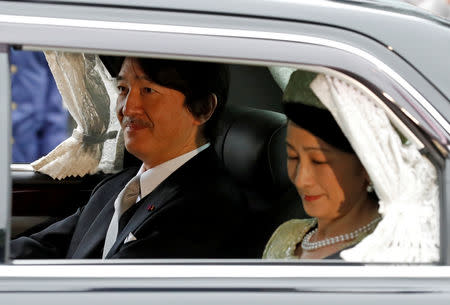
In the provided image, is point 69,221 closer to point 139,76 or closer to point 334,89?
point 139,76

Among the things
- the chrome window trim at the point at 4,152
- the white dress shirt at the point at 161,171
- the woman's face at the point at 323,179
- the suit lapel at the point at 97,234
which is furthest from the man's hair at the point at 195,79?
the chrome window trim at the point at 4,152

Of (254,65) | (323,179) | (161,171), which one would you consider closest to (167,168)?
(161,171)

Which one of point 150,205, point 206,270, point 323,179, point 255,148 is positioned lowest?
point 206,270

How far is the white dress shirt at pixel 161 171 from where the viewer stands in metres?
2.84

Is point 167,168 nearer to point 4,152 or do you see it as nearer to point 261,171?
point 261,171

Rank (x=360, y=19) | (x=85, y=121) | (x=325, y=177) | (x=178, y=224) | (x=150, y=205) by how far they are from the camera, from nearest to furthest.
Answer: (x=360, y=19), (x=325, y=177), (x=178, y=224), (x=150, y=205), (x=85, y=121)

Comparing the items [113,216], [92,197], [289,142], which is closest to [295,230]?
[289,142]

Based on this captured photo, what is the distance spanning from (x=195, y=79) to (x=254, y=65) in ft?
3.14

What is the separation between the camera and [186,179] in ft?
9.14

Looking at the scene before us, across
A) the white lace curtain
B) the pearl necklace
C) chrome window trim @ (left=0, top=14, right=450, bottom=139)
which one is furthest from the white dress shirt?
chrome window trim @ (left=0, top=14, right=450, bottom=139)

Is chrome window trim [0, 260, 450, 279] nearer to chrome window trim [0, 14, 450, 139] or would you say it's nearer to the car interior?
chrome window trim [0, 14, 450, 139]

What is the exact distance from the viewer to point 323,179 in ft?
7.54

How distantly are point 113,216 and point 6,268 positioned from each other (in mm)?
1105

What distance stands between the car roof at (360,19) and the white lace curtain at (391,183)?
12 centimetres
